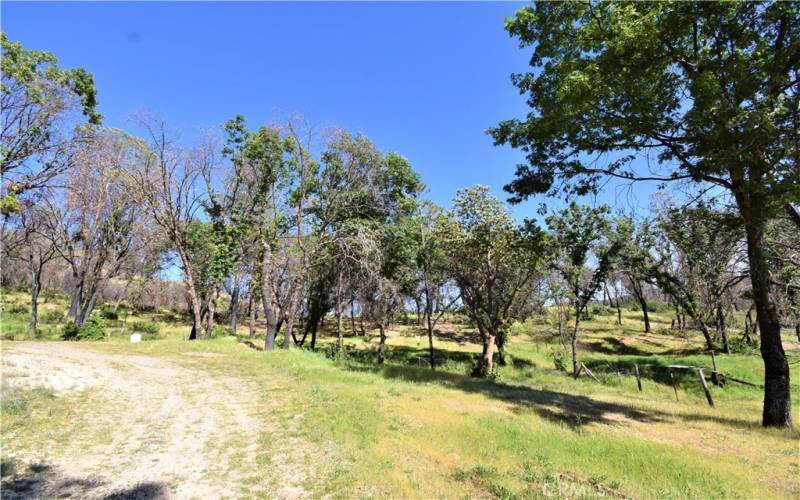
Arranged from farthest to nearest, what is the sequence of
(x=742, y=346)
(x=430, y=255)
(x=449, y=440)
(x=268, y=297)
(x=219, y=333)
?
(x=742, y=346) → (x=219, y=333) → (x=430, y=255) → (x=268, y=297) → (x=449, y=440)

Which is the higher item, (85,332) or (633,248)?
(633,248)

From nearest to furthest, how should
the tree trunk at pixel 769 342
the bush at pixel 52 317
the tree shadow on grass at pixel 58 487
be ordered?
1. the tree shadow on grass at pixel 58 487
2. the tree trunk at pixel 769 342
3. the bush at pixel 52 317

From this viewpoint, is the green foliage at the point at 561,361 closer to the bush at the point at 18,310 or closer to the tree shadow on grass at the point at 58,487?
the tree shadow on grass at the point at 58,487

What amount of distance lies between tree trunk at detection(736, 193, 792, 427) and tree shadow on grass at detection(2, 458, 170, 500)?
44.9ft

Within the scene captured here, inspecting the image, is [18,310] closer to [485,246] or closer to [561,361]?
[485,246]

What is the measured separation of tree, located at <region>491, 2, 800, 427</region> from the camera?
7988mm

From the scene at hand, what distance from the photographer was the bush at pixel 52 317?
97.3ft

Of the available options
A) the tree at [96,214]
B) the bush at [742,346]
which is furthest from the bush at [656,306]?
the tree at [96,214]

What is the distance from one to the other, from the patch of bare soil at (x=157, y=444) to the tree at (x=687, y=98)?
10.1m

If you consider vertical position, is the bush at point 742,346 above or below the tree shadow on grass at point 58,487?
below

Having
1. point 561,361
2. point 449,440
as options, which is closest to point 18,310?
point 449,440

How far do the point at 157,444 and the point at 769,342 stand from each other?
1483 centimetres

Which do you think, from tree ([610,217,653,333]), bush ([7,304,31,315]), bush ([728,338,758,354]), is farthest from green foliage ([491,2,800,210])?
bush ([7,304,31,315])

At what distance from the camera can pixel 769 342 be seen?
10867 millimetres
